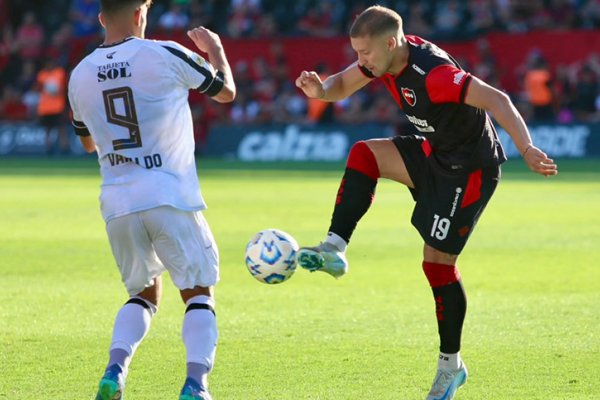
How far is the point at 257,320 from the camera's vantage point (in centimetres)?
885

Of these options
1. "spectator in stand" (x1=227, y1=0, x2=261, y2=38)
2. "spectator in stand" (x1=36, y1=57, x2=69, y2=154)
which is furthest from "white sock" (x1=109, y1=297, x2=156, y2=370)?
"spectator in stand" (x1=227, y1=0, x2=261, y2=38)

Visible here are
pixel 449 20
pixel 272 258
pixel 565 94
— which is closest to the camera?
pixel 272 258

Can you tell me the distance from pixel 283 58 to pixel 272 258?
84.4 feet

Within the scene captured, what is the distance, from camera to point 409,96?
6562 mm

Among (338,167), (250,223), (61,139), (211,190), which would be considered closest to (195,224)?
(250,223)

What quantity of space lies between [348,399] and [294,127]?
22.9 meters

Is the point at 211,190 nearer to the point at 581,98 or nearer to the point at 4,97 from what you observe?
the point at 581,98

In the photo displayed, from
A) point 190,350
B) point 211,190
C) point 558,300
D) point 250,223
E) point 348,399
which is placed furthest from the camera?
point 211,190

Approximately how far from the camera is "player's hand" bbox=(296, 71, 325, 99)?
705 centimetres

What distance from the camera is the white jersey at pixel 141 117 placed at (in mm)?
5805

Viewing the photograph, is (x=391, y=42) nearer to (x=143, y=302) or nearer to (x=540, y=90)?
(x=143, y=302)

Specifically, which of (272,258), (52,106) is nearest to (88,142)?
(272,258)

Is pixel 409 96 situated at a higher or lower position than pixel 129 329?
higher

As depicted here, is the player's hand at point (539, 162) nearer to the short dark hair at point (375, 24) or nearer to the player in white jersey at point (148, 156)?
the short dark hair at point (375, 24)
